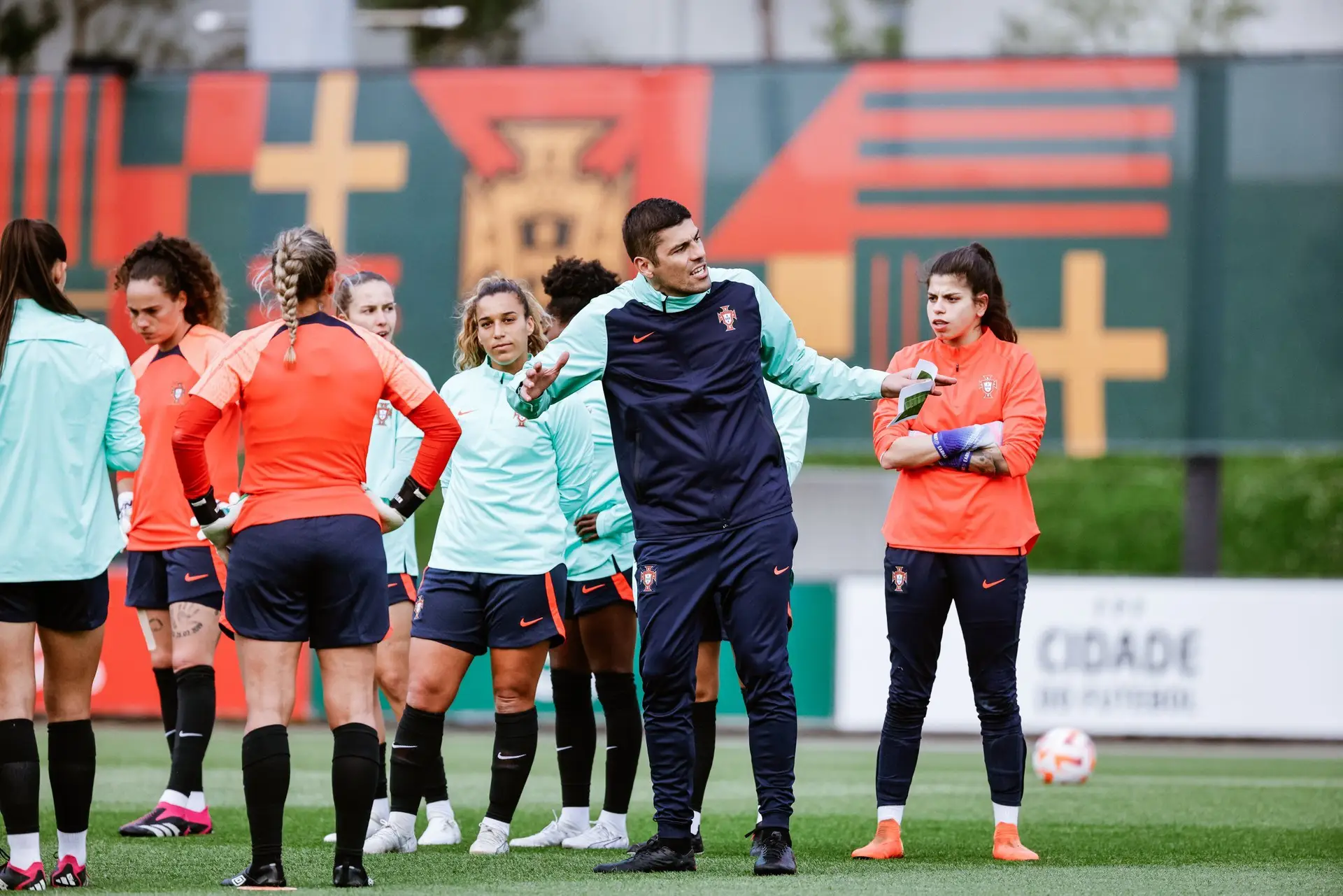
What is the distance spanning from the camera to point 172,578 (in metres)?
7.03

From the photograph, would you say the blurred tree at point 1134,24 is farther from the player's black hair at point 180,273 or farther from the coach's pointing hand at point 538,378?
the coach's pointing hand at point 538,378

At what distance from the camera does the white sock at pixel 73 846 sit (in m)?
5.46

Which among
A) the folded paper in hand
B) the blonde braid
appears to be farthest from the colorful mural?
the blonde braid

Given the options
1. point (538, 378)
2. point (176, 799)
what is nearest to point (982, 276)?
point (538, 378)

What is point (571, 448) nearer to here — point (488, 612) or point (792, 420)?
point (488, 612)

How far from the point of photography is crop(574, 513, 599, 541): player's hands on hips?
6.71 metres

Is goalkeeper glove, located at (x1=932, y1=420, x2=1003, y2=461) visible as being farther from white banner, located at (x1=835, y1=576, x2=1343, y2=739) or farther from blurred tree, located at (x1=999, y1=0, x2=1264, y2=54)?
blurred tree, located at (x1=999, y1=0, x2=1264, y2=54)

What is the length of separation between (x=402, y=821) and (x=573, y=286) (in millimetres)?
2138

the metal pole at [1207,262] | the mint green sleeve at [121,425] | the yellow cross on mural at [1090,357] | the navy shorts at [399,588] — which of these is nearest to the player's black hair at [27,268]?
the mint green sleeve at [121,425]

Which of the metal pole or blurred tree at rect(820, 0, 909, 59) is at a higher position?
blurred tree at rect(820, 0, 909, 59)

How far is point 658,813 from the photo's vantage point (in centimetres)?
577

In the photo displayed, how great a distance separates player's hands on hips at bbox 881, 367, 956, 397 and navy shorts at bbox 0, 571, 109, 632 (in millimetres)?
2545

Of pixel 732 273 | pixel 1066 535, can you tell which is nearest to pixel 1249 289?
pixel 732 273

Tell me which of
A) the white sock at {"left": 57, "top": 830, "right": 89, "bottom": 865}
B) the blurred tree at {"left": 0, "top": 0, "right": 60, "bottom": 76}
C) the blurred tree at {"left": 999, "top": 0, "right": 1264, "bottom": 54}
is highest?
the blurred tree at {"left": 999, "top": 0, "right": 1264, "bottom": 54}
